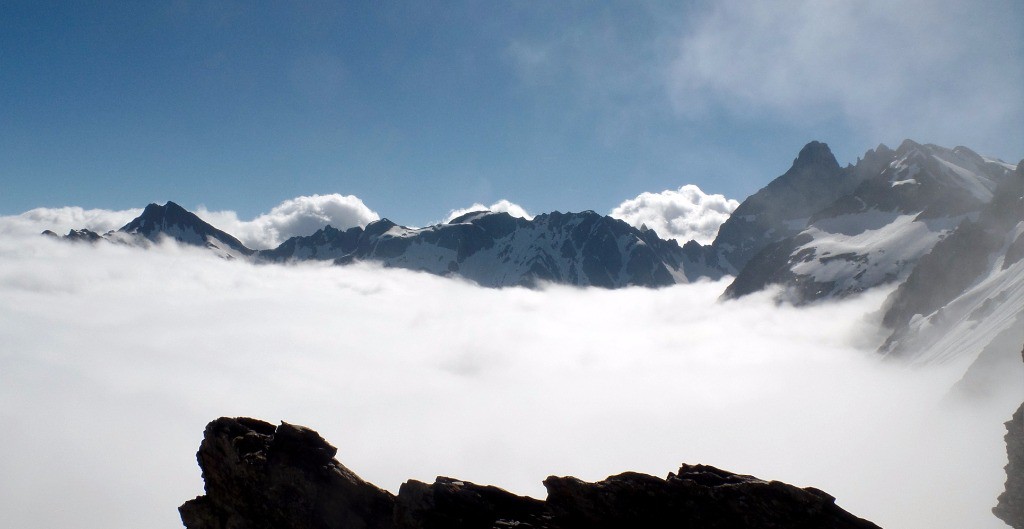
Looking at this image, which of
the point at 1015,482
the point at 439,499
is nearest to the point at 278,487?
the point at 439,499

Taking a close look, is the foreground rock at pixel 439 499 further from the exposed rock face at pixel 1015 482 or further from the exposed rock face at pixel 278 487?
the exposed rock face at pixel 1015 482

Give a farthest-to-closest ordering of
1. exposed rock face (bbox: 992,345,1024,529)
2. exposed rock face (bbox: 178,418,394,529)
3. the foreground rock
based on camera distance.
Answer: exposed rock face (bbox: 992,345,1024,529) < exposed rock face (bbox: 178,418,394,529) < the foreground rock

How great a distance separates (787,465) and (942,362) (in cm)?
5999

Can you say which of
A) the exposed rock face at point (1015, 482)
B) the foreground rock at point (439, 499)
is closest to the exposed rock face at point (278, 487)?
the foreground rock at point (439, 499)

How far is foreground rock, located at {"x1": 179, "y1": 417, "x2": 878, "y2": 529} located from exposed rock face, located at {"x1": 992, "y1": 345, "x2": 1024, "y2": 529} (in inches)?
1721

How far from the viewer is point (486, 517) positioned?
2395cm

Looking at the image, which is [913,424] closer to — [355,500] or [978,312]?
[978,312]

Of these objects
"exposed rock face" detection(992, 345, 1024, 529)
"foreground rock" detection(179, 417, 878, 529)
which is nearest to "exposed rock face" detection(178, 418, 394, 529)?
"foreground rock" detection(179, 417, 878, 529)

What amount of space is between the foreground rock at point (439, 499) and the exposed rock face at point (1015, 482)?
43711mm

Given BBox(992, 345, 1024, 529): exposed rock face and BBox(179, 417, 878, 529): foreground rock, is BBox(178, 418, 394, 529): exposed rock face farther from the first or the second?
BBox(992, 345, 1024, 529): exposed rock face

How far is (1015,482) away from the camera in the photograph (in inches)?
1981

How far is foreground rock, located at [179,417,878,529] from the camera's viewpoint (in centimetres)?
2155

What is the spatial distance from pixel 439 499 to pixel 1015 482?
56.6m

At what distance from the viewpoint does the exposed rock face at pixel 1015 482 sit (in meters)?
49.3
